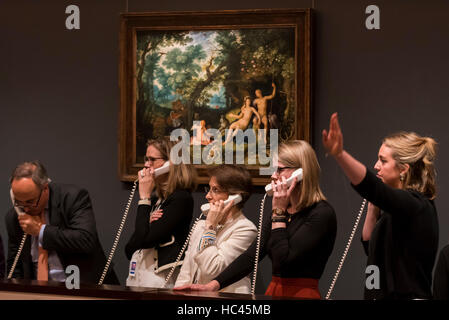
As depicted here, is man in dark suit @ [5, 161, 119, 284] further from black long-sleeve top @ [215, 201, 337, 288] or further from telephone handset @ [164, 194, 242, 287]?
black long-sleeve top @ [215, 201, 337, 288]

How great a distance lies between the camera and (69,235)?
17.2ft

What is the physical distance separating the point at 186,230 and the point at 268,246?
3.89 ft

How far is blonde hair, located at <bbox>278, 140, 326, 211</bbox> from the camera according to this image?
4555 millimetres

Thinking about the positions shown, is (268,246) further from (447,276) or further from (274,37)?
(274,37)

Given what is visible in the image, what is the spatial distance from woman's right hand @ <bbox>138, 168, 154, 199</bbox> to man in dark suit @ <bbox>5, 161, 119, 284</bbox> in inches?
16.2

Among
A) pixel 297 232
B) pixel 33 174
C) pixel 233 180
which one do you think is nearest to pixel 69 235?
pixel 33 174

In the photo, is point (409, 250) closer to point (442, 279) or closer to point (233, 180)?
point (442, 279)

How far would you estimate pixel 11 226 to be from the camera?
5512 mm

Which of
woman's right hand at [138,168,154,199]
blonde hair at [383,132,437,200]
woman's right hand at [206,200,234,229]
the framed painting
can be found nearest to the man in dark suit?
woman's right hand at [138,168,154,199]

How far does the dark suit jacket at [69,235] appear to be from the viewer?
5.26 meters

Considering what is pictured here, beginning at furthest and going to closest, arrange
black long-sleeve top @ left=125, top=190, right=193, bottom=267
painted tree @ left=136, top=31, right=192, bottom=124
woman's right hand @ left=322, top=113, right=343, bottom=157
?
painted tree @ left=136, top=31, right=192, bottom=124 → black long-sleeve top @ left=125, top=190, right=193, bottom=267 → woman's right hand @ left=322, top=113, right=343, bottom=157

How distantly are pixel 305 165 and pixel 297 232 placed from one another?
15.9 inches
